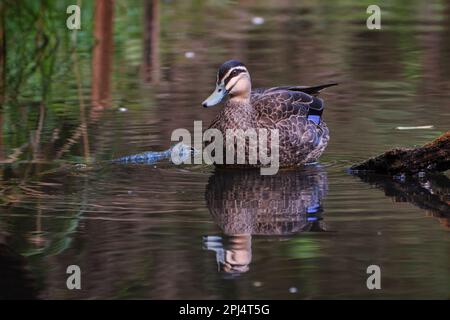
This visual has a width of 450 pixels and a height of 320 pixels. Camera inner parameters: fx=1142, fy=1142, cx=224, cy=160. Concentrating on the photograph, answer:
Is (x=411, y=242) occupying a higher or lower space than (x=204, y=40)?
lower

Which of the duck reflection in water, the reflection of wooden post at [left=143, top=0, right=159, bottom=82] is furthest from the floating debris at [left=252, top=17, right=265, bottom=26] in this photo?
the duck reflection in water

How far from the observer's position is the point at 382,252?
668 centimetres

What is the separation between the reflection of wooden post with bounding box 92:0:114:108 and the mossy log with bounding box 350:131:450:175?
12.0 feet

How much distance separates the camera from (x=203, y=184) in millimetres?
8609

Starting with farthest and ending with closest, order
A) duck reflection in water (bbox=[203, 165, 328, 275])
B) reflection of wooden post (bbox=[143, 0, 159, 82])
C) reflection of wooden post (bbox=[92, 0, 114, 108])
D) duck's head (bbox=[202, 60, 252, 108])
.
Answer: reflection of wooden post (bbox=[143, 0, 159, 82]), reflection of wooden post (bbox=[92, 0, 114, 108]), duck's head (bbox=[202, 60, 252, 108]), duck reflection in water (bbox=[203, 165, 328, 275])

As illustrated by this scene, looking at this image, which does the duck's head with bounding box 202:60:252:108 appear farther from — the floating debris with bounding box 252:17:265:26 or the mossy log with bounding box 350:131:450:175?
the floating debris with bounding box 252:17:265:26

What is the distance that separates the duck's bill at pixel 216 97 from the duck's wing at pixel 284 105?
40 centimetres

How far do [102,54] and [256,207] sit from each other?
6623 mm

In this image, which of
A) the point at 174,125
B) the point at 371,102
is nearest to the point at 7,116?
the point at 174,125

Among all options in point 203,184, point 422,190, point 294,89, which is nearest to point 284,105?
point 294,89

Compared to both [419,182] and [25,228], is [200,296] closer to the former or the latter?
[25,228]

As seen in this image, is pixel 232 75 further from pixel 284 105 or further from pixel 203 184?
pixel 203 184

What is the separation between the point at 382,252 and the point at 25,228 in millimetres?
2299

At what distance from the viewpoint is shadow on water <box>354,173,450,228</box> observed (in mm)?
7734
